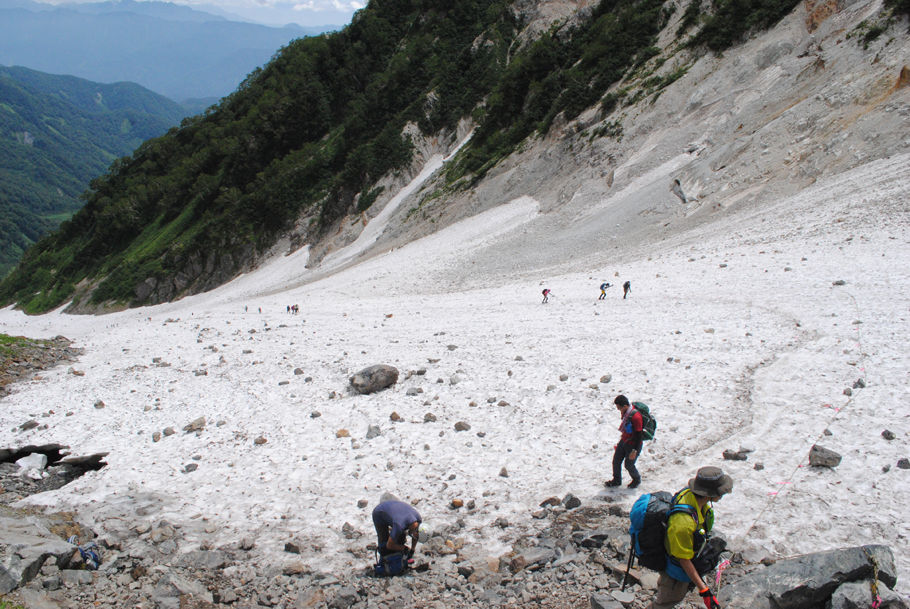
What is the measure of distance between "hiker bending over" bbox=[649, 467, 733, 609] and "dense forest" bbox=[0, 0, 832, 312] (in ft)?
114

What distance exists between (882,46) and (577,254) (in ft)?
55.5

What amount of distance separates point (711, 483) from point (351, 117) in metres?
67.5

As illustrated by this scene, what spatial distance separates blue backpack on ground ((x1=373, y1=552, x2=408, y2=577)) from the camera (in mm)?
6516

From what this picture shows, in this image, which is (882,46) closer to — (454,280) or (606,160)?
(606,160)

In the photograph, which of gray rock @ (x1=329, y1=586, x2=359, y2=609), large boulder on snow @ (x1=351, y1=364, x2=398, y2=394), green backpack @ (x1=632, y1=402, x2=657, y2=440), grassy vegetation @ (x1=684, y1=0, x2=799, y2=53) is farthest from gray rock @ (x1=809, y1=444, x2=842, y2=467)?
grassy vegetation @ (x1=684, y1=0, x2=799, y2=53)

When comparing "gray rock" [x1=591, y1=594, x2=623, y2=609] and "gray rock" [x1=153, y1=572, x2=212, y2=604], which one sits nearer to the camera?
"gray rock" [x1=591, y1=594, x2=623, y2=609]

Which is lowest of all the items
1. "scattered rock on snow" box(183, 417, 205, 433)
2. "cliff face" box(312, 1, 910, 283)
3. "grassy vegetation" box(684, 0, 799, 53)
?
"scattered rock on snow" box(183, 417, 205, 433)

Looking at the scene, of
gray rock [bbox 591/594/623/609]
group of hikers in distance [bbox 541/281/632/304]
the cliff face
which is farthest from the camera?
the cliff face

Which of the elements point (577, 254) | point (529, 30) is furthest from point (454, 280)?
point (529, 30)

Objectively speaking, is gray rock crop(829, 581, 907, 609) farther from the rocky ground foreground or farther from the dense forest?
the dense forest

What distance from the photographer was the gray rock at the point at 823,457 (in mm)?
7043

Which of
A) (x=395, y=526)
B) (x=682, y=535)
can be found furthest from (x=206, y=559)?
(x=682, y=535)

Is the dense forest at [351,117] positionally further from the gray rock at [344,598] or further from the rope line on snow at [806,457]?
the gray rock at [344,598]

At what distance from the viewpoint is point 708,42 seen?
3259 cm
